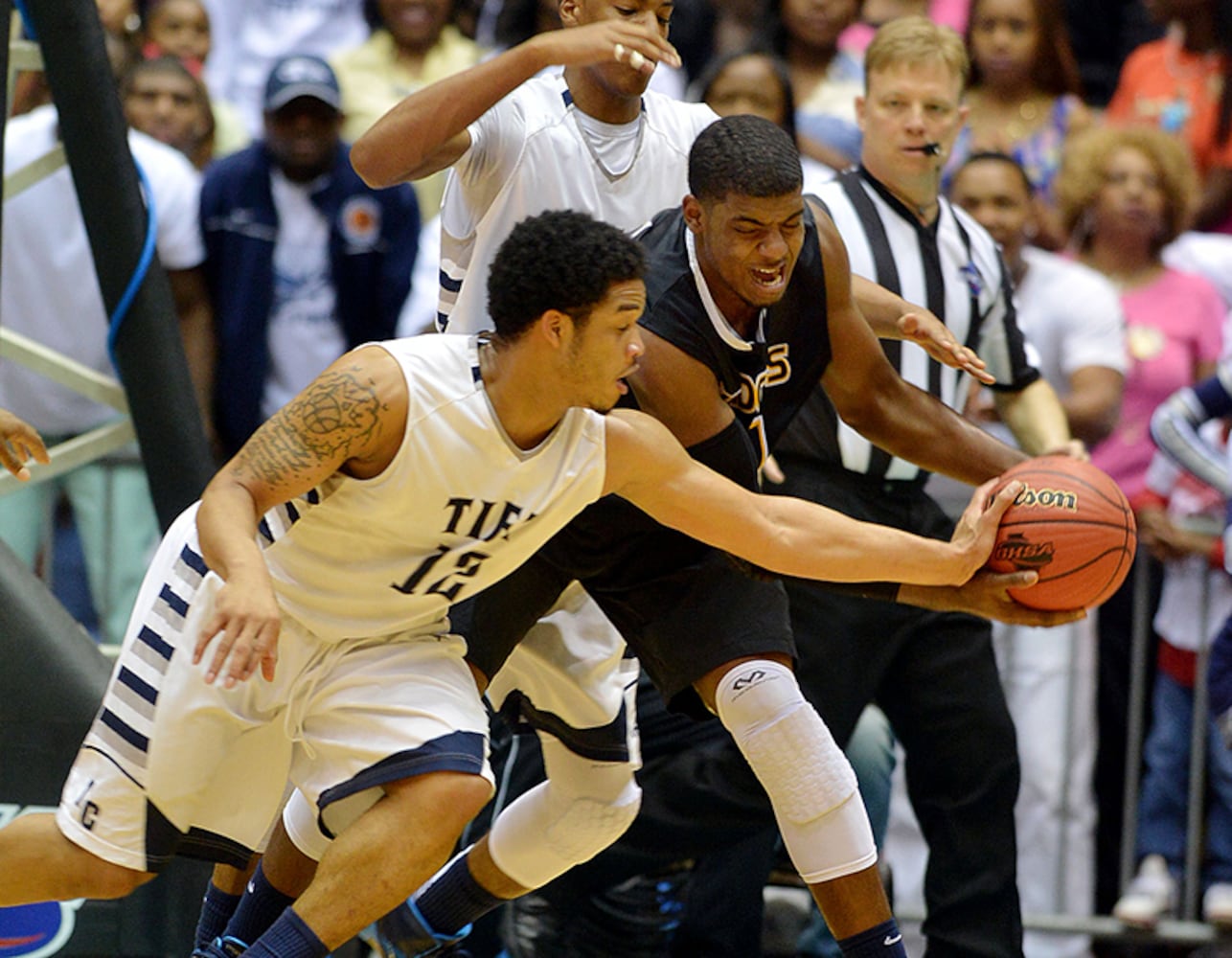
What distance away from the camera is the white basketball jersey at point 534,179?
4.92 metres

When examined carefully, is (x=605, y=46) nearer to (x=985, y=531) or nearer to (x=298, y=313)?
(x=985, y=531)

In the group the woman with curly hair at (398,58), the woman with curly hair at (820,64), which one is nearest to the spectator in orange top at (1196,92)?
the woman with curly hair at (820,64)

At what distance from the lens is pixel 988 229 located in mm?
6812

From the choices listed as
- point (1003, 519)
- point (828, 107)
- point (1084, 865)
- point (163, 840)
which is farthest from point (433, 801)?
point (828, 107)

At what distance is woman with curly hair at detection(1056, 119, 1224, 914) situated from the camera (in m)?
6.97

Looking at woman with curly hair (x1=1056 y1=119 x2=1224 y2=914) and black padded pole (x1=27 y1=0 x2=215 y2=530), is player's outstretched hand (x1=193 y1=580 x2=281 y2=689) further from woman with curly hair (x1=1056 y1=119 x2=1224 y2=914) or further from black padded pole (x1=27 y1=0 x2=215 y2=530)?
woman with curly hair (x1=1056 y1=119 x2=1224 y2=914)

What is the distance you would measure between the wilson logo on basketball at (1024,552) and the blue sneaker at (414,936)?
173 cm

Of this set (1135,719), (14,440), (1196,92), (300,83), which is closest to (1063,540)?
(1135,719)

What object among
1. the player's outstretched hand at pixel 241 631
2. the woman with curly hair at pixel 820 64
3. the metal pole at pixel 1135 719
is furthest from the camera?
the woman with curly hair at pixel 820 64

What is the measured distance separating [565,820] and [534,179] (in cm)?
160

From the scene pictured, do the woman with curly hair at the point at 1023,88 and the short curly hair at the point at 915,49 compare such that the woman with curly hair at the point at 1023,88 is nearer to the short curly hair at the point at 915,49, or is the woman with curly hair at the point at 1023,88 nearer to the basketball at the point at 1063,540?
the short curly hair at the point at 915,49

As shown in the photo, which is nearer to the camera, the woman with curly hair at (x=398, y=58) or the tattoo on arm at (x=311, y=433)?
the tattoo on arm at (x=311, y=433)

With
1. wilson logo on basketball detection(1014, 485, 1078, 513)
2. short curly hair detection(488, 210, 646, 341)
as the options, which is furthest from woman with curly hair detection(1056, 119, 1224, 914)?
short curly hair detection(488, 210, 646, 341)

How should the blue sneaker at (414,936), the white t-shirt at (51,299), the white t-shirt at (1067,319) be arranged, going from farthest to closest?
1. the white t-shirt at (51,299)
2. the white t-shirt at (1067,319)
3. the blue sneaker at (414,936)
